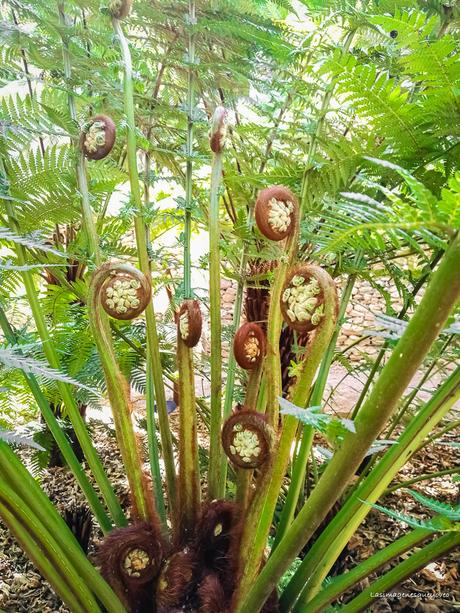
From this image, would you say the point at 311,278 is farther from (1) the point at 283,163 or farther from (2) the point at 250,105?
(2) the point at 250,105

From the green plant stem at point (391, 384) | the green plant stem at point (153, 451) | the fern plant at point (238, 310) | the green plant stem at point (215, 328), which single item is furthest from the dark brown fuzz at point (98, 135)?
the green plant stem at point (391, 384)

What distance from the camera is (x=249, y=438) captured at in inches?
32.2

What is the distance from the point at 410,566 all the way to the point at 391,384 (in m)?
0.40

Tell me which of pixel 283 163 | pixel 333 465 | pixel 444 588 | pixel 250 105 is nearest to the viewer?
pixel 333 465

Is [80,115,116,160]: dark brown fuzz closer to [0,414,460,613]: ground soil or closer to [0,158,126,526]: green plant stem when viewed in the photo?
[0,158,126,526]: green plant stem

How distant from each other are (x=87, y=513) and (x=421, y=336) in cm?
111

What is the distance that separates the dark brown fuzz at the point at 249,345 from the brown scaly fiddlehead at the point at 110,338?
0.19 meters

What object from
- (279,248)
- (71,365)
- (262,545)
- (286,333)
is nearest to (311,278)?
(279,248)

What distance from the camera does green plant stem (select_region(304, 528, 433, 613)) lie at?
0.71 meters

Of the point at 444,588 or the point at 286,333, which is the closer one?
the point at 444,588

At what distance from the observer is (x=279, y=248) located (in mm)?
855

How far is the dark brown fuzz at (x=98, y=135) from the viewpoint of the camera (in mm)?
939

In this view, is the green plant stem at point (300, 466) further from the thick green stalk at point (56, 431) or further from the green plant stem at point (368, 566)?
the thick green stalk at point (56, 431)

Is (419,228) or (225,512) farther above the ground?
(419,228)
